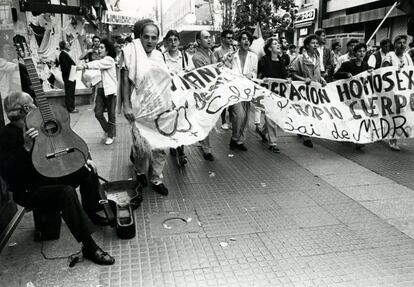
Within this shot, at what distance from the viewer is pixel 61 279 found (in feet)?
10.4

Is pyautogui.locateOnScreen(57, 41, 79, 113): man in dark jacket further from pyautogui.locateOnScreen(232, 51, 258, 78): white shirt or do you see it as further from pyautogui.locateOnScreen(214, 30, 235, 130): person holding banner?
pyautogui.locateOnScreen(232, 51, 258, 78): white shirt

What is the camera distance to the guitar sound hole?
348 centimetres

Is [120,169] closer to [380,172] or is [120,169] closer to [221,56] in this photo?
[221,56]

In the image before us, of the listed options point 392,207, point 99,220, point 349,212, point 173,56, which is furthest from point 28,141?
point 173,56

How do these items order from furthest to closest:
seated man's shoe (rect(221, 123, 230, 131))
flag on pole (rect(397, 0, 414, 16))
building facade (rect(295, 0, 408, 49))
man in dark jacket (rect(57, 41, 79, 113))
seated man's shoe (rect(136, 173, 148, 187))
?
1. building facade (rect(295, 0, 408, 49))
2. man in dark jacket (rect(57, 41, 79, 113))
3. seated man's shoe (rect(221, 123, 230, 131))
4. flag on pole (rect(397, 0, 414, 16))
5. seated man's shoe (rect(136, 173, 148, 187))

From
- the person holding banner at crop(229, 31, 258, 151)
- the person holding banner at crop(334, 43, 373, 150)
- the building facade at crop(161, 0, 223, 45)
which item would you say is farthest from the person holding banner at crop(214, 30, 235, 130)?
the building facade at crop(161, 0, 223, 45)

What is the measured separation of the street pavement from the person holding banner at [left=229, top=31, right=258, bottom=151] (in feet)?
2.47

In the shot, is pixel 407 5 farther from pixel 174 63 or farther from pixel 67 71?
pixel 67 71

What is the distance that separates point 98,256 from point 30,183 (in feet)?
2.76

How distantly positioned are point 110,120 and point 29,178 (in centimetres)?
426

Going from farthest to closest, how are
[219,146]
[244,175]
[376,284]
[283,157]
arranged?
[219,146]
[283,157]
[244,175]
[376,284]

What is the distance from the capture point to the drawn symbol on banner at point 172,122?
16.2ft

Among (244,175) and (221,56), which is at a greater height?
(221,56)

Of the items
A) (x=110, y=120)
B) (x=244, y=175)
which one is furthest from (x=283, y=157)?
(x=110, y=120)
